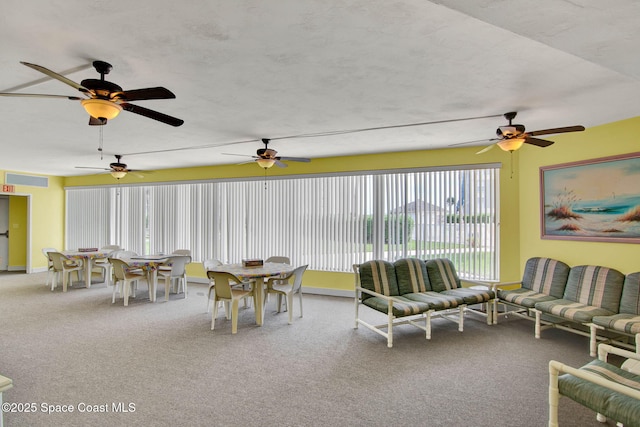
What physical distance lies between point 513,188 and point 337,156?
303cm

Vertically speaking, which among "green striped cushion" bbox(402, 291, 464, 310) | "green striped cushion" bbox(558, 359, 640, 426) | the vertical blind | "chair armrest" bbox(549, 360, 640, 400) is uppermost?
the vertical blind

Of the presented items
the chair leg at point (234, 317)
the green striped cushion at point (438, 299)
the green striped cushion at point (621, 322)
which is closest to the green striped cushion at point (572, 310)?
the green striped cushion at point (621, 322)

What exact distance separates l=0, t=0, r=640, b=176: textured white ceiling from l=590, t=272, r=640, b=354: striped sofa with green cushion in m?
1.90

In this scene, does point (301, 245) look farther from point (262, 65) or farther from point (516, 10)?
point (516, 10)

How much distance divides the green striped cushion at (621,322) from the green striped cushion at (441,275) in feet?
5.44

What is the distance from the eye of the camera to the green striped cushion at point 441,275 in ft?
15.6

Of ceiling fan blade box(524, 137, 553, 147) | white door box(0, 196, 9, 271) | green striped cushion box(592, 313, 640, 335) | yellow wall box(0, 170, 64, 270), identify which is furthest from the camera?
white door box(0, 196, 9, 271)

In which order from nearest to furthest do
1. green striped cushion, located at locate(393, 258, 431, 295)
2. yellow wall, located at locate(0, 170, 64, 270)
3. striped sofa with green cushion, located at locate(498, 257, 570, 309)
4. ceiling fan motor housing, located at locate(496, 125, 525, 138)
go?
1. ceiling fan motor housing, located at locate(496, 125, 525, 138)
2. striped sofa with green cushion, located at locate(498, 257, 570, 309)
3. green striped cushion, located at locate(393, 258, 431, 295)
4. yellow wall, located at locate(0, 170, 64, 270)

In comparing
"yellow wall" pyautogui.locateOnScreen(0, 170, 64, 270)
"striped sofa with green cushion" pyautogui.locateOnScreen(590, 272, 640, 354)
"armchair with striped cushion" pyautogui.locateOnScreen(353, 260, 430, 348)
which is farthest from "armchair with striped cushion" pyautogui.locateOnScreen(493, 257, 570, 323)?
"yellow wall" pyautogui.locateOnScreen(0, 170, 64, 270)

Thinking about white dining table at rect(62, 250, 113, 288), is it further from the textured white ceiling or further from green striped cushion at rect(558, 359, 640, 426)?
green striped cushion at rect(558, 359, 640, 426)

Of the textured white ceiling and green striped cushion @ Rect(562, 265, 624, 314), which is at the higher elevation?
the textured white ceiling

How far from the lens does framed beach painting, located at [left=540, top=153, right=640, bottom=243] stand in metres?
3.89

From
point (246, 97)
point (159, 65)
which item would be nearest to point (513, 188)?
→ point (246, 97)

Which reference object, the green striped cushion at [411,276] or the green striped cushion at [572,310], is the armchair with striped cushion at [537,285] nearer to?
the green striped cushion at [572,310]
